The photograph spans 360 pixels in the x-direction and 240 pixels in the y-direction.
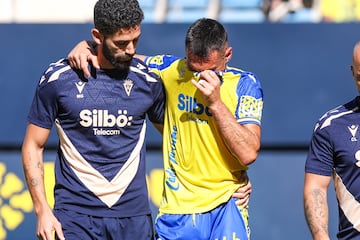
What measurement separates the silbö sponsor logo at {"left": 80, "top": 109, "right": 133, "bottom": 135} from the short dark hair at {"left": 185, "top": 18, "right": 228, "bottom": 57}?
0.55 meters

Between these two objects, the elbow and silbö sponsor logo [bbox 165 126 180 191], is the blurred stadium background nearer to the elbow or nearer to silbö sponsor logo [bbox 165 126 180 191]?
silbö sponsor logo [bbox 165 126 180 191]

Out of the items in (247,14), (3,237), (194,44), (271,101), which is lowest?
(3,237)

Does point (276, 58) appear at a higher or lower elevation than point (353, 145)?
lower

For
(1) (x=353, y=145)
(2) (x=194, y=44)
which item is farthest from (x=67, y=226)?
(1) (x=353, y=145)

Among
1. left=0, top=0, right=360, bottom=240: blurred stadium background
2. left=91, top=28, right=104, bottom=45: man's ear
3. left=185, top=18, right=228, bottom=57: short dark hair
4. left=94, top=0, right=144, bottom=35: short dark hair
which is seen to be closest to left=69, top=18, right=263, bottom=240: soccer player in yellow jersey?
left=185, top=18, right=228, bottom=57: short dark hair

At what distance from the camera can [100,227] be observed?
516 centimetres

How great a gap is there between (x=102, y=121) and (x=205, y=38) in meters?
0.72

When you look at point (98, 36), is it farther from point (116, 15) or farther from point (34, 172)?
point (34, 172)

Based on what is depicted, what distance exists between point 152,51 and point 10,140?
150 cm

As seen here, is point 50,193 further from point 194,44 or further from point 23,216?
point 194,44

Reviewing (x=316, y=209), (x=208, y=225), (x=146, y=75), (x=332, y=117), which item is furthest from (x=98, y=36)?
(x=316, y=209)

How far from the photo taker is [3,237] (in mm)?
8688

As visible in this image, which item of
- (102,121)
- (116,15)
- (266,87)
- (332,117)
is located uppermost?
(116,15)

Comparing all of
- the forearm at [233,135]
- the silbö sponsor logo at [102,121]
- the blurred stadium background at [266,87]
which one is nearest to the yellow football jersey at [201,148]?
the forearm at [233,135]
